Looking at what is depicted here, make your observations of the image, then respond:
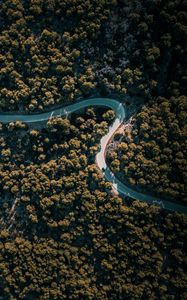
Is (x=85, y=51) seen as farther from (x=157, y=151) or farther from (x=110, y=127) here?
(x=157, y=151)

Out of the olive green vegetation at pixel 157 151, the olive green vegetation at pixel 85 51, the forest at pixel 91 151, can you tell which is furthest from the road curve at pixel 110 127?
the olive green vegetation at pixel 85 51

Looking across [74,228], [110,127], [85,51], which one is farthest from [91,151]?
[85,51]

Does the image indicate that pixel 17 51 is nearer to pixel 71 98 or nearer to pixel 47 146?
pixel 71 98

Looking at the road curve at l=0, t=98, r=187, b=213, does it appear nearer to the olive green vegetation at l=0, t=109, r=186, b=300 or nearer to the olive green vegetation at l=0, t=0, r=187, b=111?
the olive green vegetation at l=0, t=109, r=186, b=300

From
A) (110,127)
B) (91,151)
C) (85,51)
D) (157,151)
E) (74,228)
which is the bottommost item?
Result: (74,228)

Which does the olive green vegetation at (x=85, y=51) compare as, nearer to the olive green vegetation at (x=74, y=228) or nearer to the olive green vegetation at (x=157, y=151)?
the olive green vegetation at (x=157, y=151)

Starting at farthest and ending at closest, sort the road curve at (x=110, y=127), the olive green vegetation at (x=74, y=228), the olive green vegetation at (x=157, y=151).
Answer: the road curve at (x=110, y=127) < the olive green vegetation at (x=74, y=228) < the olive green vegetation at (x=157, y=151)
